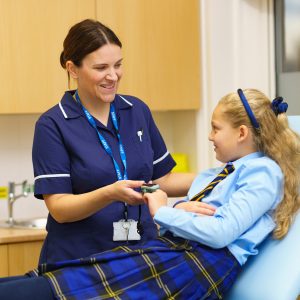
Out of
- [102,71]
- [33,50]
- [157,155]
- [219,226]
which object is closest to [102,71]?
[102,71]

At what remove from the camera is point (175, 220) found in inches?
77.5

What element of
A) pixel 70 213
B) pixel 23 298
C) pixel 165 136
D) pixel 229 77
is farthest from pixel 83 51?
pixel 165 136

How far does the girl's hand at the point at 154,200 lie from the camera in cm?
200

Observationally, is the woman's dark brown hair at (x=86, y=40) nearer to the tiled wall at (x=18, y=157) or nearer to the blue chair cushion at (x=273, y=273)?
the blue chair cushion at (x=273, y=273)

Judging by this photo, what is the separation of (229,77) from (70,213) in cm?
174

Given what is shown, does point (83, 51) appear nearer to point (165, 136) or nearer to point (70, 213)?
point (70, 213)

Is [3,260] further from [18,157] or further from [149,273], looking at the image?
[149,273]

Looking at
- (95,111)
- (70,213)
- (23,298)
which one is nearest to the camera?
(23,298)

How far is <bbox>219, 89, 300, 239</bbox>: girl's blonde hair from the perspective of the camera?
208 centimetres

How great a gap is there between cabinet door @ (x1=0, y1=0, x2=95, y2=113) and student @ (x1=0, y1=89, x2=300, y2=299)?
4.92ft

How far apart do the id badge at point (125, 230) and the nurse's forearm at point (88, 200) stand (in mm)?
124

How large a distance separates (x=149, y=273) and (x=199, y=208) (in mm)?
249

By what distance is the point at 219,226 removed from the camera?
1933 millimetres

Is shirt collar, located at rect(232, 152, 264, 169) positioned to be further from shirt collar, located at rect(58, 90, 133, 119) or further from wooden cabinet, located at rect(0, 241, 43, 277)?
wooden cabinet, located at rect(0, 241, 43, 277)
